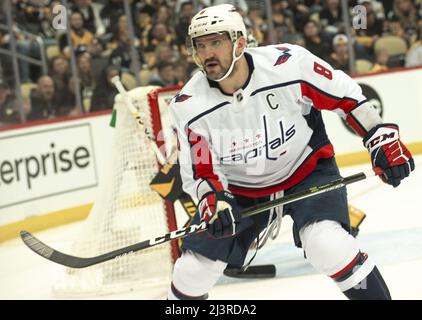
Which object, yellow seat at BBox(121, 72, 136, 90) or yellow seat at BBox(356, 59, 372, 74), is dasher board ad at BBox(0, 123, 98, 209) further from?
yellow seat at BBox(356, 59, 372, 74)

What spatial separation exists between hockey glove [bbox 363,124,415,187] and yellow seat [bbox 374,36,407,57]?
4500 mm

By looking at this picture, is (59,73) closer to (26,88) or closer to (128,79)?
(26,88)

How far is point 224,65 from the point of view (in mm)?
2660

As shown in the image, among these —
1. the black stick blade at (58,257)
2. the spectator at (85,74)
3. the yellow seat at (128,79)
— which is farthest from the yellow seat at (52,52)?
the black stick blade at (58,257)

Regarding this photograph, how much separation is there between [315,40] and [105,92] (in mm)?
1782

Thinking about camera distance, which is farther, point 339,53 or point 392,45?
point 392,45

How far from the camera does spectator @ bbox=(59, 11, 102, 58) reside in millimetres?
6395

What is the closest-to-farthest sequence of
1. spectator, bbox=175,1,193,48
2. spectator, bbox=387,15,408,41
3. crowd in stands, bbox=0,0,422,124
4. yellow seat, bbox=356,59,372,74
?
1. crowd in stands, bbox=0,0,422,124
2. spectator, bbox=175,1,193,48
3. yellow seat, bbox=356,59,372,74
4. spectator, bbox=387,15,408,41

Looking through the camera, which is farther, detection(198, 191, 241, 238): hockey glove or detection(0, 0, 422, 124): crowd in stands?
detection(0, 0, 422, 124): crowd in stands

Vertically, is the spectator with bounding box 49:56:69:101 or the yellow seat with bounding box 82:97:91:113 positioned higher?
the spectator with bounding box 49:56:69:101

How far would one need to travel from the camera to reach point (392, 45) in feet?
23.5

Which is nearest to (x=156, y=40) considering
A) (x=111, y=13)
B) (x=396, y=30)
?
(x=111, y=13)

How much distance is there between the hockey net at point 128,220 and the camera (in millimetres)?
4215

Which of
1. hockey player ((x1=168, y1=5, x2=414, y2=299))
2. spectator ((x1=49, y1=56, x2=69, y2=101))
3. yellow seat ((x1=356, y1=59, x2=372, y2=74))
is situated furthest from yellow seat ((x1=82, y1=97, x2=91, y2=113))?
hockey player ((x1=168, y1=5, x2=414, y2=299))
